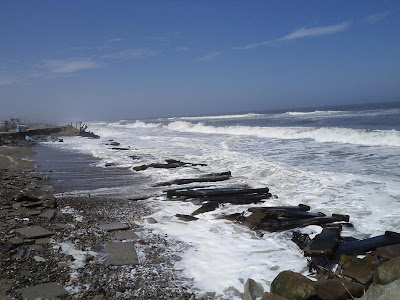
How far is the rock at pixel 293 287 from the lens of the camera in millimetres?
3172

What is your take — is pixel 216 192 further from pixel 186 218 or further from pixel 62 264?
pixel 62 264

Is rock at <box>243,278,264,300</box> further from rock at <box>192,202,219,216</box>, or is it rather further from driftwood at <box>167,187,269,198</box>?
driftwood at <box>167,187,269,198</box>

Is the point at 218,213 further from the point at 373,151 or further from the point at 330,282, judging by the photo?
the point at 373,151

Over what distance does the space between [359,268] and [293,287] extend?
979 mm

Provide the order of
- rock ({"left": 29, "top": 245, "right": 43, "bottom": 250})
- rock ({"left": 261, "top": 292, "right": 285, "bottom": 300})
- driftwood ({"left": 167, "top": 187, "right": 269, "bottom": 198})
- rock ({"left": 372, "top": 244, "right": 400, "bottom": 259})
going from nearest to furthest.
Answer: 1. rock ({"left": 261, "top": 292, "right": 285, "bottom": 300})
2. rock ({"left": 372, "top": 244, "right": 400, "bottom": 259})
3. rock ({"left": 29, "top": 245, "right": 43, "bottom": 250})
4. driftwood ({"left": 167, "top": 187, "right": 269, "bottom": 198})

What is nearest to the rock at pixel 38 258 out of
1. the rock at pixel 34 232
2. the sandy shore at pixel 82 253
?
the sandy shore at pixel 82 253

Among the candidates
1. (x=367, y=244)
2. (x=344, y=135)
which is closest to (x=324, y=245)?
(x=367, y=244)

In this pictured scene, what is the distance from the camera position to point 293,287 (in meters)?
3.25

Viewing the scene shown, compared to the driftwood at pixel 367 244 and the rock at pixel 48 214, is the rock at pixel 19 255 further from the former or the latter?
the driftwood at pixel 367 244

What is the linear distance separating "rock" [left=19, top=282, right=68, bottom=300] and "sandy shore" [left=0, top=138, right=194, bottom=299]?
0.01 meters

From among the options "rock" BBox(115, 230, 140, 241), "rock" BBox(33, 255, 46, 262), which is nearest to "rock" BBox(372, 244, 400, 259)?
"rock" BBox(115, 230, 140, 241)

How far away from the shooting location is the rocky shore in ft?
11.0

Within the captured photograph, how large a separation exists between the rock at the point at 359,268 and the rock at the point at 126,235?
10.8 ft

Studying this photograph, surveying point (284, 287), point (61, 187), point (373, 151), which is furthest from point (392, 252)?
point (373, 151)
